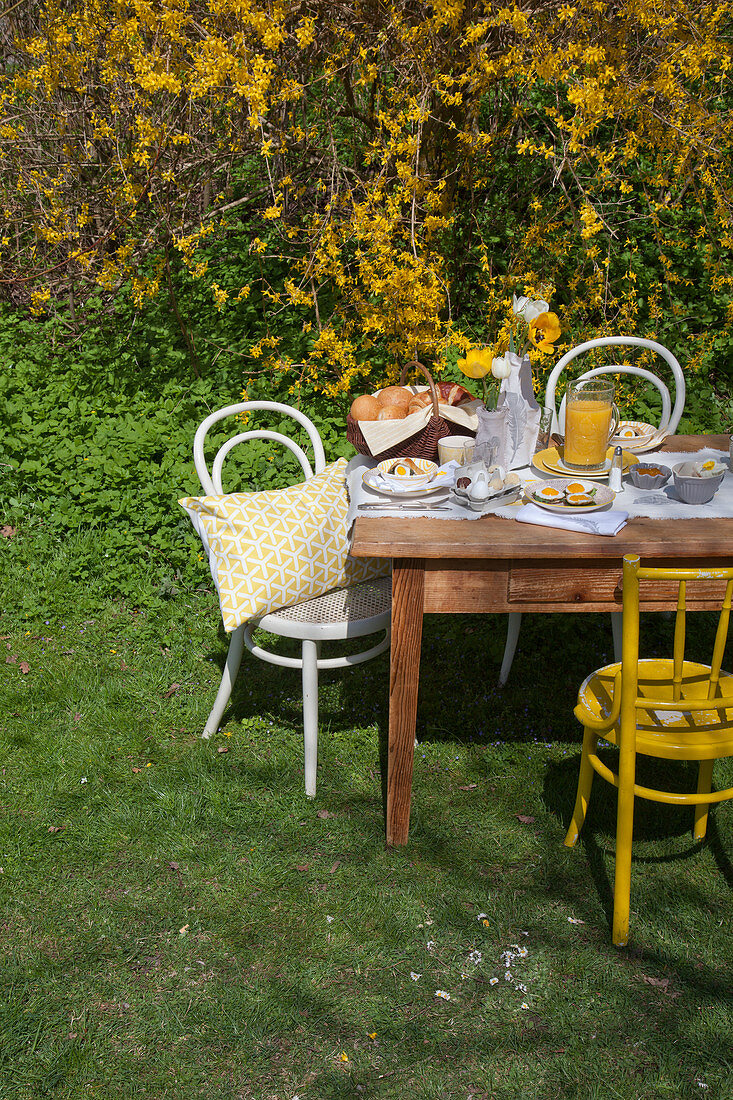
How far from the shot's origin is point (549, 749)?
9.50 ft

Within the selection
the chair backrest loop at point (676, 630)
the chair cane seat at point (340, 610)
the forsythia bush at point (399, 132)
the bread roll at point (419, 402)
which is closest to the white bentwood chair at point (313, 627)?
the chair cane seat at point (340, 610)

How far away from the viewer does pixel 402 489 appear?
2.37 meters

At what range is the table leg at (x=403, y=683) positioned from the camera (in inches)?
85.6

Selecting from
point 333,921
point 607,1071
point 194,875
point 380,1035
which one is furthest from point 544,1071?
point 194,875

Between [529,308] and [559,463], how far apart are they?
0.44 m

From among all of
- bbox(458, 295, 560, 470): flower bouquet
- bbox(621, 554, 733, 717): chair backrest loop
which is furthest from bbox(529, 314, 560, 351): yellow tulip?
bbox(621, 554, 733, 717): chair backrest loop

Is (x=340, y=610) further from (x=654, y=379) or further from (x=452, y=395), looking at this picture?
(x=654, y=379)

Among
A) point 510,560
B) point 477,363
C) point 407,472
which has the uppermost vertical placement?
point 477,363

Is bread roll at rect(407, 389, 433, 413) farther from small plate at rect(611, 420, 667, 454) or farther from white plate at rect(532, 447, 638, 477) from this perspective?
small plate at rect(611, 420, 667, 454)

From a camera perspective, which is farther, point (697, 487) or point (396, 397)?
point (396, 397)

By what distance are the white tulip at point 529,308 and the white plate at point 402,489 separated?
1.69ft

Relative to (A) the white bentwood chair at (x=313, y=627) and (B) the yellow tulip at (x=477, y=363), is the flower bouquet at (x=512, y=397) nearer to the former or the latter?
(B) the yellow tulip at (x=477, y=363)

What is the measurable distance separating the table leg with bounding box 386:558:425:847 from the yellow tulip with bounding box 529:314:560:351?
79 cm

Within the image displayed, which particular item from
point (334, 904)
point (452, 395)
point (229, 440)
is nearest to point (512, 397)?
point (452, 395)
